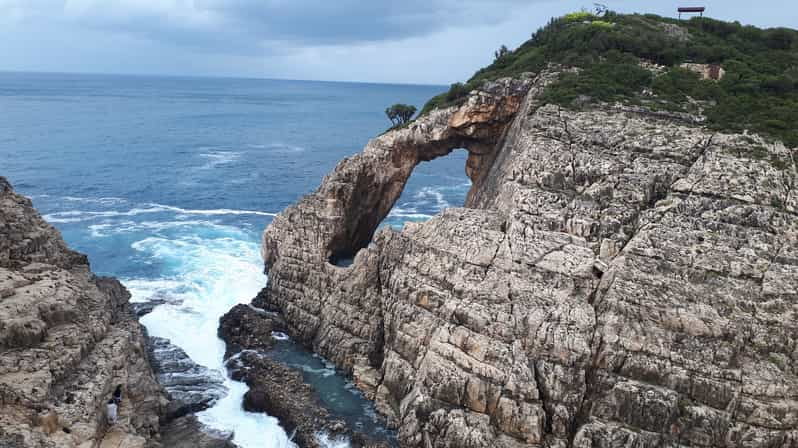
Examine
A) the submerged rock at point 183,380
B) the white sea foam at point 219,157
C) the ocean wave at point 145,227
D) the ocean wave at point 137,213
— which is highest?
the white sea foam at point 219,157

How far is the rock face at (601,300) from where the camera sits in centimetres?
2875

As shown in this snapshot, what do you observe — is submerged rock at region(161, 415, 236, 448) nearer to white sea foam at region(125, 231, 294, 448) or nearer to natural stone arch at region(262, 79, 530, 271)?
white sea foam at region(125, 231, 294, 448)

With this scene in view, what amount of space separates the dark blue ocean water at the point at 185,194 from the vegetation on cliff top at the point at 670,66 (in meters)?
29.6

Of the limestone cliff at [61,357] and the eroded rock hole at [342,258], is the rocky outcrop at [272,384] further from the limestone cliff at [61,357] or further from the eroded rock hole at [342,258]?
the eroded rock hole at [342,258]

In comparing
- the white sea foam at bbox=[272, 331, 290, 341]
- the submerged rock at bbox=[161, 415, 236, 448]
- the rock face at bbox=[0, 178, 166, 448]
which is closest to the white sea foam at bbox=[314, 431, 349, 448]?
the submerged rock at bbox=[161, 415, 236, 448]

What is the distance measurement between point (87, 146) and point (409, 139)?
10287 centimetres

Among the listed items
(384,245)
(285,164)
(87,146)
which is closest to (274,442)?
(384,245)

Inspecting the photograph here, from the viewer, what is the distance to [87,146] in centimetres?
12281

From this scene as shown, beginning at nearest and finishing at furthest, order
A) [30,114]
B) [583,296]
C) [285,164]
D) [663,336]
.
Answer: [663,336] → [583,296] → [285,164] → [30,114]

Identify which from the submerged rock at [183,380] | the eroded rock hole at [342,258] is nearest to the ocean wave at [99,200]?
the submerged rock at [183,380]

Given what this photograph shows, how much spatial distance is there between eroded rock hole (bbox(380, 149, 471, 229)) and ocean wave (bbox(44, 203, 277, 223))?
1939cm

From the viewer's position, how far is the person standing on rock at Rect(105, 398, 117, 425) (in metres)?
29.3

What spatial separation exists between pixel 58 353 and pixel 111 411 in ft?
13.8

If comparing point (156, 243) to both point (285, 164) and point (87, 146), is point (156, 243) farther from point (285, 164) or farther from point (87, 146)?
point (87, 146)
